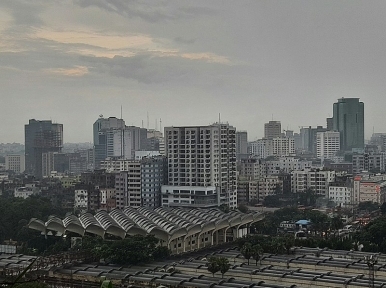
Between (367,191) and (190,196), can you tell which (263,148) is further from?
(190,196)

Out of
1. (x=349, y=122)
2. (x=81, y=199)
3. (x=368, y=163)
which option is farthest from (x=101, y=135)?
(x=349, y=122)

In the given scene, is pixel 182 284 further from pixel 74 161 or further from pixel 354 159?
pixel 74 161

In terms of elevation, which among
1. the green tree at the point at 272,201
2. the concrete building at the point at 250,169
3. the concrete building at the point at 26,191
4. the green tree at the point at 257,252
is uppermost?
the concrete building at the point at 250,169

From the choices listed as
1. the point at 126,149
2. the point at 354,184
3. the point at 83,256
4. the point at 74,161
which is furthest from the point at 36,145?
the point at 83,256

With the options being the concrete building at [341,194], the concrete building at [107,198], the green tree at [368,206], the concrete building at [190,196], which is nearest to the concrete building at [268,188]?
the concrete building at [341,194]

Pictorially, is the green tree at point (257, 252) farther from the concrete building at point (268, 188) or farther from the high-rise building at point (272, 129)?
the high-rise building at point (272, 129)

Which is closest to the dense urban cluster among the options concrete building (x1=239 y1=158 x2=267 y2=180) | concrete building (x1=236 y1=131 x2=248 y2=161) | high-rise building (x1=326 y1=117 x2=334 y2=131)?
concrete building (x1=239 y1=158 x2=267 y2=180)
